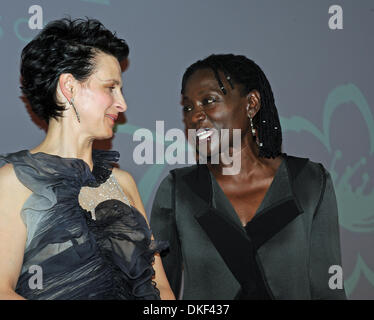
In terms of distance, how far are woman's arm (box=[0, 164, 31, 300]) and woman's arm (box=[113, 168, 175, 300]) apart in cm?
39

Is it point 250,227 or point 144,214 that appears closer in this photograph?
point 144,214

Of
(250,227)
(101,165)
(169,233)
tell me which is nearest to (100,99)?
(101,165)

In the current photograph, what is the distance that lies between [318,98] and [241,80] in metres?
0.53

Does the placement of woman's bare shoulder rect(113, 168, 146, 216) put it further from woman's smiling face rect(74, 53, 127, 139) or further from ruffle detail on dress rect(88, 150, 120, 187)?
woman's smiling face rect(74, 53, 127, 139)

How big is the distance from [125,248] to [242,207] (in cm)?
55

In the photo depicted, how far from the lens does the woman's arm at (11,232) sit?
125 centimetres

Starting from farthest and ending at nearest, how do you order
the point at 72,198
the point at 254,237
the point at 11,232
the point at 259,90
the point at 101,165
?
the point at 259,90
the point at 254,237
the point at 101,165
the point at 72,198
the point at 11,232

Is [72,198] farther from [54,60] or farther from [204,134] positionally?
[204,134]

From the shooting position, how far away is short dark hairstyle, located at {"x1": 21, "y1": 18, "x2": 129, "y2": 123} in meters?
1.44

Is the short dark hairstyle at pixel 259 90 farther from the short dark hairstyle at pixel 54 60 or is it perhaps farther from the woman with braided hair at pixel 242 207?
the short dark hairstyle at pixel 54 60

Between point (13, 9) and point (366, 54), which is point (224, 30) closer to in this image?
point (366, 54)

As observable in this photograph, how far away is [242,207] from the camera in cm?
181

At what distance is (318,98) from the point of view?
7.20 ft
